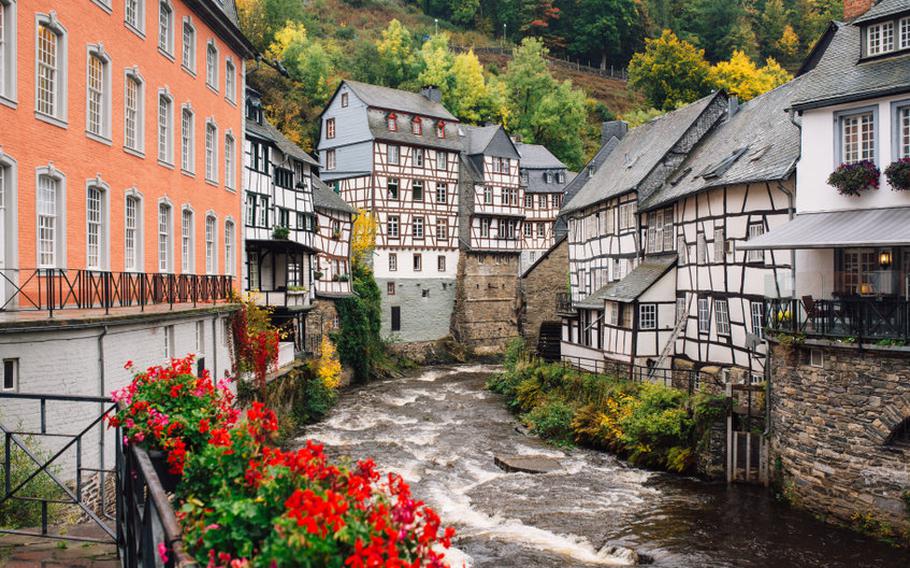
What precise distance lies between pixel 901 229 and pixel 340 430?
17420mm

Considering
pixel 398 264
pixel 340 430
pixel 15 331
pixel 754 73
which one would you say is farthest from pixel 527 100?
pixel 15 331

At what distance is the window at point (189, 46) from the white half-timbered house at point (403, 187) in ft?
75.4

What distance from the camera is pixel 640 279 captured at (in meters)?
27.6

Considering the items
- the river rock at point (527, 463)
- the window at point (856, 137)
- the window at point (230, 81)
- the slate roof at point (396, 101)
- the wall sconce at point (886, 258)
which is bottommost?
the river rock at point (527, 463)

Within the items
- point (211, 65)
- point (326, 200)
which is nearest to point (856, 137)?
point (211, 65)

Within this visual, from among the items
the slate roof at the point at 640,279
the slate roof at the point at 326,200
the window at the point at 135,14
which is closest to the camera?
the window at the point at 135,14

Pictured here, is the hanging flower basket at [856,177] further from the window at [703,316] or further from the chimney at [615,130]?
the chimney at [615,130]

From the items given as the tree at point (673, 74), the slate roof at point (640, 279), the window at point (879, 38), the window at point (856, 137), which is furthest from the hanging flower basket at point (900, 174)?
the tree at point (673, 74)

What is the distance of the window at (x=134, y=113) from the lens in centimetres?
1783

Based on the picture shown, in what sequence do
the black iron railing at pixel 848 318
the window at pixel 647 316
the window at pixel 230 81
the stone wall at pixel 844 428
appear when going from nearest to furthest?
the stone wall at pixel 844 428
the black iron railing at pixel 848 318
the window at pixel 230 81
the window at pixel 647 316

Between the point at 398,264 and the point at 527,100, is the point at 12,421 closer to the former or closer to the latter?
the point at 398,264

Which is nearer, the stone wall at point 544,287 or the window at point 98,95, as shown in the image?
the window at point 98,95

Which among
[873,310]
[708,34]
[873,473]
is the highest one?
[708,34]

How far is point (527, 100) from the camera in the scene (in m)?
66.9
